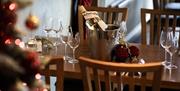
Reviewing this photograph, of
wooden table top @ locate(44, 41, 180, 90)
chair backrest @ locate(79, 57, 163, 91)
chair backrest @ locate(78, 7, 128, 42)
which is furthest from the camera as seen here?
chair backrest @ locate(78, 7, 128, 42)

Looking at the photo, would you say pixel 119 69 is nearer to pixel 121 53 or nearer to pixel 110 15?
pixel 121 53

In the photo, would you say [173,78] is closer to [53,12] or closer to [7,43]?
[7,43]

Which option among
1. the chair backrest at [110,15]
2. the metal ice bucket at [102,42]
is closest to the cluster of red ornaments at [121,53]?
the metal ice bucket at [102,42]

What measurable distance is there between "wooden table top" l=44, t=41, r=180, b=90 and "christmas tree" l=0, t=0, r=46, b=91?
43.0 inches

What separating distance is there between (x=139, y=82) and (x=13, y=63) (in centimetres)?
94

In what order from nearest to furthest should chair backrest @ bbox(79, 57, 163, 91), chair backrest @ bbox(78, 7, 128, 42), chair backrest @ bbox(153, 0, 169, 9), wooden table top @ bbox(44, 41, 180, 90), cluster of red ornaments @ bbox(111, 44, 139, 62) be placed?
chair backrest @ bbox(79, 57, 163, 91)
wooden table top @ bbox(44, 41, 180, 90)
cluster of red ornaments @ bbox(111, 44, 139, 62)
chair backrest @ bbox(78, 7, 128, 42)
chair backrest @ bbox(153, 0, 169, 9)

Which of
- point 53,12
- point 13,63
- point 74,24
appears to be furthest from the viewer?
point 74,24

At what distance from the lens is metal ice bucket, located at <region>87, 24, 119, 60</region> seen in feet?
6.18

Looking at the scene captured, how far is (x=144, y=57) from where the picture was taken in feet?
6.68

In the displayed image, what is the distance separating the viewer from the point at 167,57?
6.63 feet

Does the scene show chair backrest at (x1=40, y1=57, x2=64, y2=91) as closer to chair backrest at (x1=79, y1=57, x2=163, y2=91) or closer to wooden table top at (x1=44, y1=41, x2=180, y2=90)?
chair backrest at (x1=79, y1=57, x2=163, y2=91)

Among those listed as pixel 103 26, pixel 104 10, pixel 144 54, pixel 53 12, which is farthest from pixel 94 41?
pixel 53 12

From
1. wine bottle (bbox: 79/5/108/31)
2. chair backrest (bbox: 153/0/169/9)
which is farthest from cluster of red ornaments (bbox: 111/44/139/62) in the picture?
chair backrest (bbox: 153/0/169/9)

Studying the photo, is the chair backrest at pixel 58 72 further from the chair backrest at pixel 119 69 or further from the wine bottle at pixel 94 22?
the wine bottle at pixel 94 22
